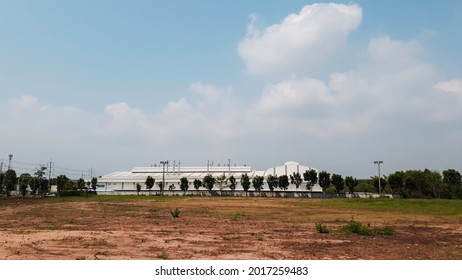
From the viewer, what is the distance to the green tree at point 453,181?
72000mm

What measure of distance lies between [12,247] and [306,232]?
46.3 feet

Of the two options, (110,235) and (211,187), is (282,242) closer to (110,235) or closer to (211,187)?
(110,235)

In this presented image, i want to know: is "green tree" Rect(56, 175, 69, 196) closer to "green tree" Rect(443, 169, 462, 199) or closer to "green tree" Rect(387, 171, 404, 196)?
"green tree" Rect(387, 171, 404, 196)

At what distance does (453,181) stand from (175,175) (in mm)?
86119

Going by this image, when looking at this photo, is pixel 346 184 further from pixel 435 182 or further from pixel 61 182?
pixel 61 182

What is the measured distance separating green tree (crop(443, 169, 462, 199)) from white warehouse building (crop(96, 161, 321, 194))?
1451 inches

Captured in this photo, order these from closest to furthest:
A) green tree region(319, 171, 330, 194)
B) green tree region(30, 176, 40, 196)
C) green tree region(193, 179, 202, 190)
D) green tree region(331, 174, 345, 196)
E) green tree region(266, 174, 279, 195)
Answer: green tree region(30, 176, 40, 196), green tree region(331, 174, 345, 196), green tree region(319, 171, 330, 194), green tree region(266, 174, 279, 195), green tree region(193, 179, 202, 190)

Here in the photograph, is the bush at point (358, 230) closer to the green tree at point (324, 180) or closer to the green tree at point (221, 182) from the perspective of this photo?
the green tree at point (324, 180)

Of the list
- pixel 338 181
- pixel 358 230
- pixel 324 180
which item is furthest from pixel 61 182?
pixel 358 230

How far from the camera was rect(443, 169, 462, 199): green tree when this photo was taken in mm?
72000

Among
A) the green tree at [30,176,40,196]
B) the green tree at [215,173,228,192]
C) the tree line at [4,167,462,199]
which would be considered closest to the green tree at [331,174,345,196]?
the tree line at [4,167,462,199]

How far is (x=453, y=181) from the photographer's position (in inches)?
2844
